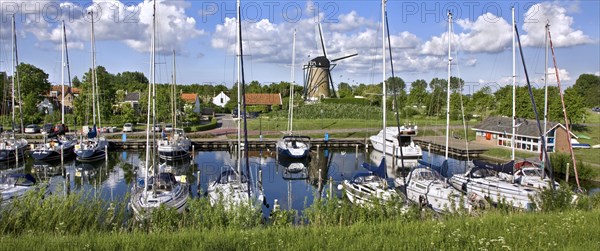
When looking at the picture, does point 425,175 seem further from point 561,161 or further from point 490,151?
point 490,151

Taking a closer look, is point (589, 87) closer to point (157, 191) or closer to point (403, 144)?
point (403, 144)

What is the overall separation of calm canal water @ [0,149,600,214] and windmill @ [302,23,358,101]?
36.7 metres

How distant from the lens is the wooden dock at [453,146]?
41562 mm

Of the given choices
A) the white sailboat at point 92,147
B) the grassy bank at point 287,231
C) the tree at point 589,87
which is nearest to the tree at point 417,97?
the tree at point 589,87

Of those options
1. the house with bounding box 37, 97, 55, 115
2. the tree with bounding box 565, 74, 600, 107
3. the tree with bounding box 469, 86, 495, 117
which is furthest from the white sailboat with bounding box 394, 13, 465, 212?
the tree with bounding box 565, 74, 600, 107

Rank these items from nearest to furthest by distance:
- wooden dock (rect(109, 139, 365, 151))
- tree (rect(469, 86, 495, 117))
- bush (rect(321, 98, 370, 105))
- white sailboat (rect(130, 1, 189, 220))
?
white sailboat (rect(130, 1, 189, 220)) → wooden dock (rect(109, 139, 365, 151)) → tree (rect(469, 86, 495, 117)) → bush (rect(321, 98, 370, 105))

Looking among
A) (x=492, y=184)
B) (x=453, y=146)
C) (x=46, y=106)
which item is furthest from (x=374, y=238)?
(x=46, y=106)

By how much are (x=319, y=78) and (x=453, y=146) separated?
42828mm

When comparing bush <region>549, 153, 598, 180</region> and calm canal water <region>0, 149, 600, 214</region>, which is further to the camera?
bush <region>549, 153, 598, 180</region>

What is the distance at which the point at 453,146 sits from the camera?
44.1 metres

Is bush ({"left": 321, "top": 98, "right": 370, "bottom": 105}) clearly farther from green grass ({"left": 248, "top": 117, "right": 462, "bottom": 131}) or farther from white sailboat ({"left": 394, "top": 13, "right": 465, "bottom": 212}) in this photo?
white sailboat ({"left": 394, "top": 13, "right": 465, "bottom": 212})

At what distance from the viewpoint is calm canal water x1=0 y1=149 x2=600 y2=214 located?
26484mm

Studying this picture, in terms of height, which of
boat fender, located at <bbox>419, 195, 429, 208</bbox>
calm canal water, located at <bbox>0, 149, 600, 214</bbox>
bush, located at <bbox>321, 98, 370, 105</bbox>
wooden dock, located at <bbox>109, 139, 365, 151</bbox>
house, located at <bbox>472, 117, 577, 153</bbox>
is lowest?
calm canal water, located at <bbox>0, 149, 600, 214</bbox>

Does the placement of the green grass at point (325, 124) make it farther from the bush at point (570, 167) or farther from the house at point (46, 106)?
the house at point (46, 106)
